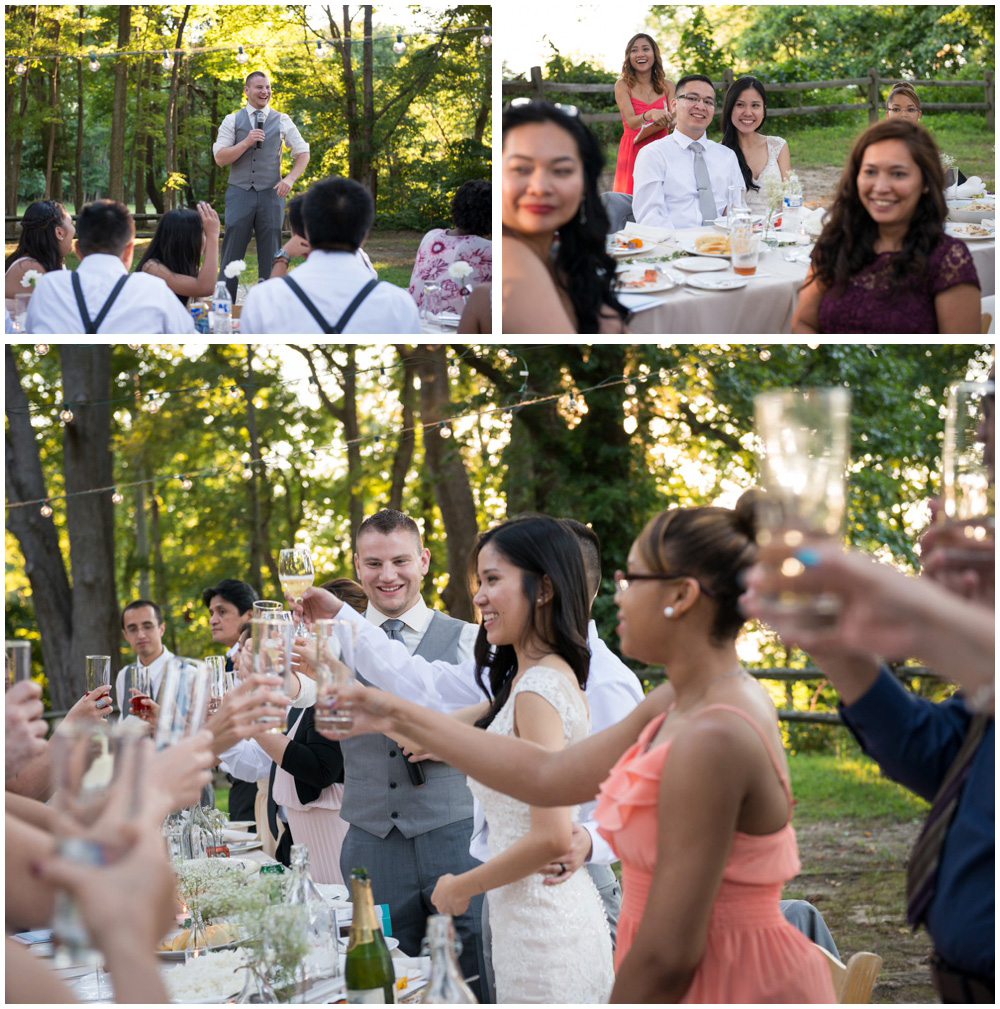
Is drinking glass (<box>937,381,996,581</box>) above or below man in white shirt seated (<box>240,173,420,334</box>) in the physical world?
below

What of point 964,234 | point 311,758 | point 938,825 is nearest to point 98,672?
point 311,758

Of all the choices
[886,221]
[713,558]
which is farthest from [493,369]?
[713,558]

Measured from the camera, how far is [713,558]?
1581mm

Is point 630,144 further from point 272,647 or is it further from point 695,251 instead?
point 272,647

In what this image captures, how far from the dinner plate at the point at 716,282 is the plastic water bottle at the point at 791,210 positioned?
0.75 m

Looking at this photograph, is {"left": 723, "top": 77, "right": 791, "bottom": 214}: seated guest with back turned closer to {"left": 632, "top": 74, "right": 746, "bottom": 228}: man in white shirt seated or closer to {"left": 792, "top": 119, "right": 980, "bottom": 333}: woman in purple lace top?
{"left": 632, "top": 74, "right": 746, "bottom": 228}: man in white shirt seated

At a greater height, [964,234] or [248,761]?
[964,234]

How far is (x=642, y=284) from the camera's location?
3666 millimetres

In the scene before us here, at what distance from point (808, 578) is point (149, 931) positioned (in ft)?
2.28

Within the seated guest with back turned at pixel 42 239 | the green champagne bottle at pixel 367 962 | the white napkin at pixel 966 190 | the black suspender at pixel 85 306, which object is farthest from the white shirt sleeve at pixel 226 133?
the green champagne bottle at pixel 367 962

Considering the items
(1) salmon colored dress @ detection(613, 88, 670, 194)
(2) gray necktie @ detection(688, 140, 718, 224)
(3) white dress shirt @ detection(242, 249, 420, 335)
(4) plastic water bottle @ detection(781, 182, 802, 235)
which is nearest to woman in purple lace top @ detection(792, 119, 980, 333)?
(4) plastic water bottle @ detection(781, 182, 802, 235)

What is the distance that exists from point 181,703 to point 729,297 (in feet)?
9.18

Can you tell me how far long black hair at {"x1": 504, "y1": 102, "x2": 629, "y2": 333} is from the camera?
2.94 meters

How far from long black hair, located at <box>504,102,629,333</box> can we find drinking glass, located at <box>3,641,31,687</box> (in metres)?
2.00
